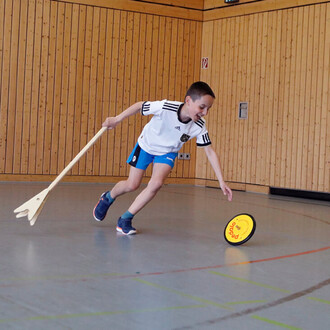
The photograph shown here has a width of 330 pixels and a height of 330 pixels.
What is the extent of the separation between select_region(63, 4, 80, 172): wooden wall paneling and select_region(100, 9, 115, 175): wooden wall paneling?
0.58 meters

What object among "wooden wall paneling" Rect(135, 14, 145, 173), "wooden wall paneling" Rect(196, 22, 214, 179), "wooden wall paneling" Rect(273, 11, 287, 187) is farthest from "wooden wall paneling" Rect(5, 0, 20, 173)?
"wooden wall paneling" Rect(273, 11, 287, 187)

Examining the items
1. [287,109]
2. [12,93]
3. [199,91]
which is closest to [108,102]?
[12,93]

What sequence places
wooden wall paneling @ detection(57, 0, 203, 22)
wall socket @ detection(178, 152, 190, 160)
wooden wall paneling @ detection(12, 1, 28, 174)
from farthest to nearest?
wall socket @ detection(178, 152, 190, 160)
wooden wall paneling @ detection(57, 0, 203, 22)
wooden wall paneling @ detection(12, 1, 28, 174)

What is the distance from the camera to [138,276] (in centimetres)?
342

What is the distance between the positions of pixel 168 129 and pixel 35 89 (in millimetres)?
5861

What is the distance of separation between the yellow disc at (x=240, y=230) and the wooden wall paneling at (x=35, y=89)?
6.10 metres

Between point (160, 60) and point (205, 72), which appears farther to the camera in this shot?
point (205, 72)

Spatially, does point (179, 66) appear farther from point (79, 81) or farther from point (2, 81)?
point (2, 81)

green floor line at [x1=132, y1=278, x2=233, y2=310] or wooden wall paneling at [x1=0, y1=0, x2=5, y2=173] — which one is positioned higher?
wooden wall paneling at [x1=0, y1=0, x2=5, y2=173]

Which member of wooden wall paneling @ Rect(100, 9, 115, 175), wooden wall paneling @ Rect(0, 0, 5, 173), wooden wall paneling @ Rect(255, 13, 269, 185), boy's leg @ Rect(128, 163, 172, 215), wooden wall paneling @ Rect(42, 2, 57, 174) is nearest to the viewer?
boy's leg @ Rect(128, 163, 172, 215)

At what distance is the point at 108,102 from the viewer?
10734 mm

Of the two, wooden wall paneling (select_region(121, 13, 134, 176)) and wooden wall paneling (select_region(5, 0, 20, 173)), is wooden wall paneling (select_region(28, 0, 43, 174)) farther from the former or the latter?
wooden wall paneling (select_region(121, 13, 134, 176))

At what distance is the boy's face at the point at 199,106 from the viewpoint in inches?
176

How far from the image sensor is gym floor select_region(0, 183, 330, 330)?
262 cm
